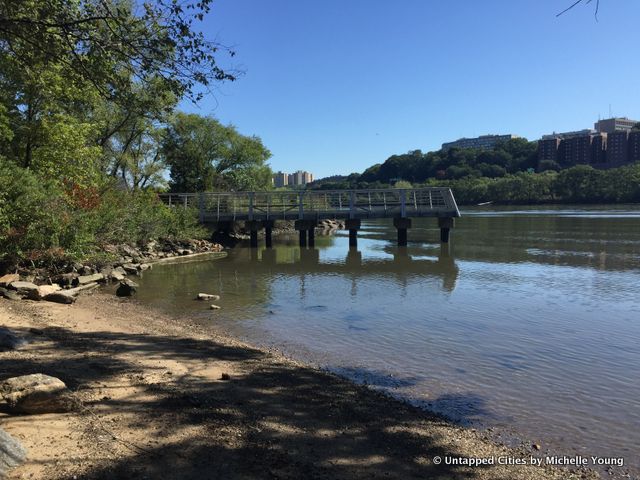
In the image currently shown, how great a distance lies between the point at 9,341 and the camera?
8.31 meters

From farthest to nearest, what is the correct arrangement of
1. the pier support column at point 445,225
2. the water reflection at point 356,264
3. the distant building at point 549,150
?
the distant building at point 549,150, the pier support column at point 445,225, the water reflection at point 356,264

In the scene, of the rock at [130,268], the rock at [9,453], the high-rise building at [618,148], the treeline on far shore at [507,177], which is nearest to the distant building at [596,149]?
the high-rise building at [618,148]

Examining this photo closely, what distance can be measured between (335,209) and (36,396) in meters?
28.6

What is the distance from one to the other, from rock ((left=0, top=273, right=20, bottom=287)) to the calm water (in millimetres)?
3777

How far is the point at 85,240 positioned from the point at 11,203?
106 inches

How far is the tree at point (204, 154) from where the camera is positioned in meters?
47.2

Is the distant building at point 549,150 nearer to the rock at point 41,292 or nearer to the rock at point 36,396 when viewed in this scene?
the rock at point 41,292

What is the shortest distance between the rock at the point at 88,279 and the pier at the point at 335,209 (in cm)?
1606

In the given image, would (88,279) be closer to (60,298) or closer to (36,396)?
(60,298)

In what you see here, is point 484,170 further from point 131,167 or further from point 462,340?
point 462,340

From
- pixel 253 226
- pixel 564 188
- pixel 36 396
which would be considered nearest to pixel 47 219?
pixel 36 396

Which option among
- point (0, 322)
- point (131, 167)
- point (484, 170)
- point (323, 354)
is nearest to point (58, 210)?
point (0, 322)

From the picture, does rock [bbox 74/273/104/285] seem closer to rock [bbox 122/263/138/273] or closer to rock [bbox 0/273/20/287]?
rock [bbox 0/273/20/287]

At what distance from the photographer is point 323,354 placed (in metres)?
9.83
